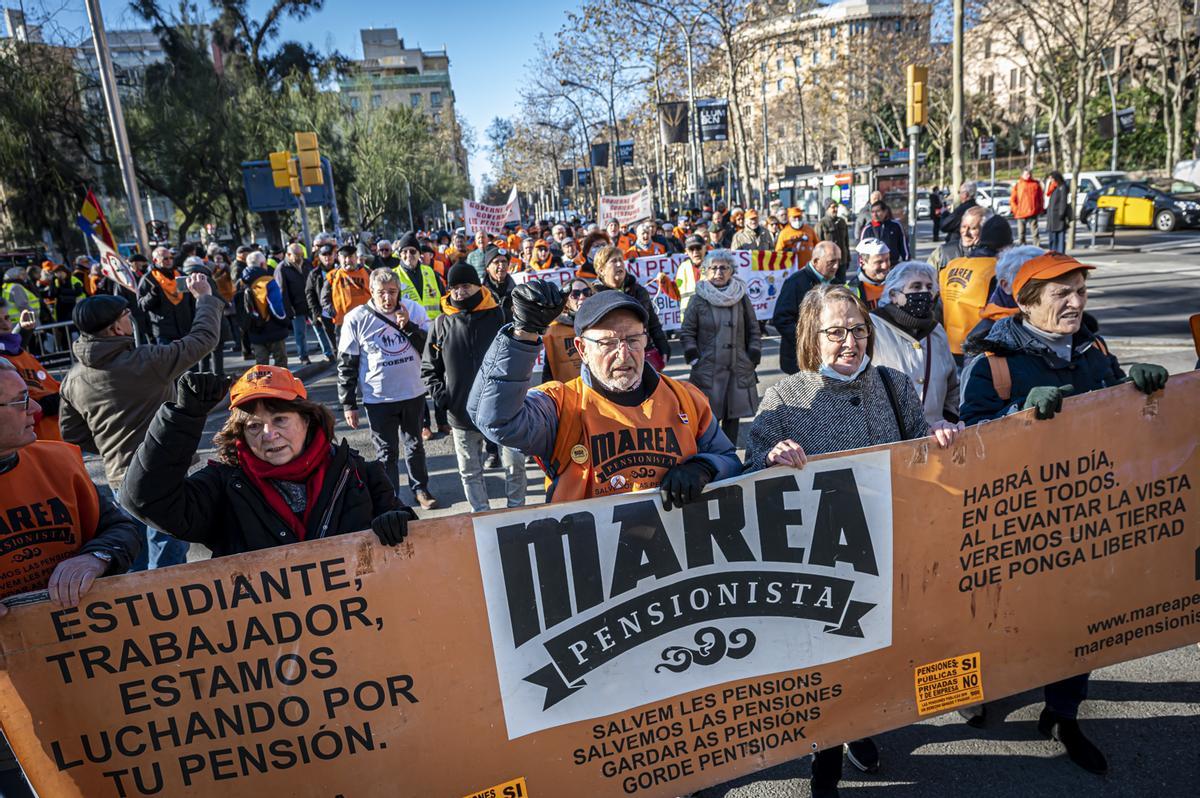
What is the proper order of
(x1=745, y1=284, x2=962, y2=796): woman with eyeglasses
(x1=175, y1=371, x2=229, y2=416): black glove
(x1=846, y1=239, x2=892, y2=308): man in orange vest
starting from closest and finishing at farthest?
(x1=175, y1=371, x2=229, y2=416): black glove → (x1=745, y1=284, x2=962, y2=796): woman with eyeglasses → (x1=846, y1=239, x2=892, y2=308): man in orange vest

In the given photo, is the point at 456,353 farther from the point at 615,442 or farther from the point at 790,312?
the point at 615,442

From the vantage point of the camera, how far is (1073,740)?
3.07 meters

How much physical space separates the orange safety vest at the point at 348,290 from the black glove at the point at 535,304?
323 inches

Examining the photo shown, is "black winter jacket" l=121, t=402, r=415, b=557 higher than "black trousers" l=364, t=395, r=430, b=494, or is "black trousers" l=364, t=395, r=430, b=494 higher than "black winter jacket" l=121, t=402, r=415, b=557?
"black winter jacket" l=121, t=402, r=415, b=557

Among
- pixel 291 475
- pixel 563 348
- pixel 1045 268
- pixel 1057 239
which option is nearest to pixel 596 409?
pixel 291 475

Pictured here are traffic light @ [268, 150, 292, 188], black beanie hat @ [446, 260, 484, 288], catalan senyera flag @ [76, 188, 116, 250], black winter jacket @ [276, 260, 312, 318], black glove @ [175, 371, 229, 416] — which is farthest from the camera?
traffic light @ [268, 150, 292, 188]

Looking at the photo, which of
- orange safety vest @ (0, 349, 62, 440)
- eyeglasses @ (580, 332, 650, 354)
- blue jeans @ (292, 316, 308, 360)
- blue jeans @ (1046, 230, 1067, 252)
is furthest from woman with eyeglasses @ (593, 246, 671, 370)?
blue jeans @ (1046, 230, 1067, 252)

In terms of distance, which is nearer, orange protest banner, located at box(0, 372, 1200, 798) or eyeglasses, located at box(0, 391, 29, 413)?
orange protest banner, located at box(0, 372, 1200, 798)

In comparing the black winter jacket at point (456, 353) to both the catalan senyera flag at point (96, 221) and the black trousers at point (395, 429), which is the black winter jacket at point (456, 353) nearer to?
the black trousers at point (395, 429)

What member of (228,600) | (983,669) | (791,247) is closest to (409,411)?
(228,600)

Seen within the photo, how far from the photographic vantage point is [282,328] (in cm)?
1149

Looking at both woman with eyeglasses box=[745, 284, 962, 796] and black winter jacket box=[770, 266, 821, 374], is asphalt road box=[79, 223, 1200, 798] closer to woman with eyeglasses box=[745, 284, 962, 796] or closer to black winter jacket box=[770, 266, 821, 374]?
woman with eyeglasses box=[745, 284, 962, 796]

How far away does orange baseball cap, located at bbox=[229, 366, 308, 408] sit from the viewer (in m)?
2.60

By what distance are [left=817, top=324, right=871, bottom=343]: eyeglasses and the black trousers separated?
3740 millimetres
